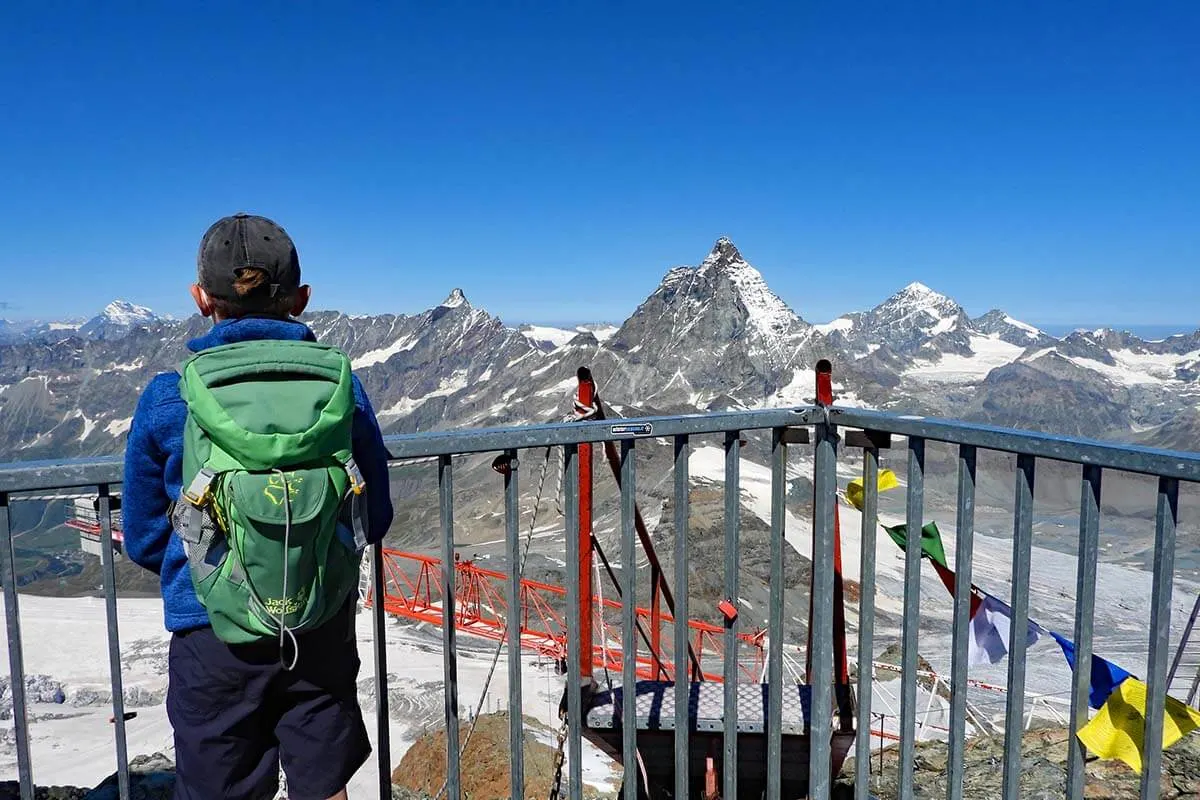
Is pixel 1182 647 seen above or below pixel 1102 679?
above

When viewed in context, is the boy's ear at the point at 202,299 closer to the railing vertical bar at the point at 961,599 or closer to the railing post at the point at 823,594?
the railing post at the point at 823,594

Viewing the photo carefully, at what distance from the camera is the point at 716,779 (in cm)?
555

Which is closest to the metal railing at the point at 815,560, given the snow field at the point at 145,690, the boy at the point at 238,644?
the boy at the point at 238,644

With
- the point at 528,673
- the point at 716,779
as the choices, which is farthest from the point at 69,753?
the point at 716,779

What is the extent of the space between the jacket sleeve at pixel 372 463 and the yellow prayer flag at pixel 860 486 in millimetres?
2499

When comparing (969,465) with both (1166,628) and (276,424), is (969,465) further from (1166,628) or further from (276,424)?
(276,424)

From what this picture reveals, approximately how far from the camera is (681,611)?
4203 mm

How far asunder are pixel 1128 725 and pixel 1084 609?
1.81ft

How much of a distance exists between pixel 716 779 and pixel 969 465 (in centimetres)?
299

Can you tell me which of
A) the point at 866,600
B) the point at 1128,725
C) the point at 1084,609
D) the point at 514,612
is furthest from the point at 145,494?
the point at 1128,725

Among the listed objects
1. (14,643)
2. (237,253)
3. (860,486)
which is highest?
(237,253)

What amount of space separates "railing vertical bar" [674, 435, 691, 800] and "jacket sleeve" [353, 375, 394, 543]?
4.60 ft

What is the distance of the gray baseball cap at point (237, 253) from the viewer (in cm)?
313

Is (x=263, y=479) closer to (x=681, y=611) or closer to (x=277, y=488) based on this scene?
(x=277, y=488)
